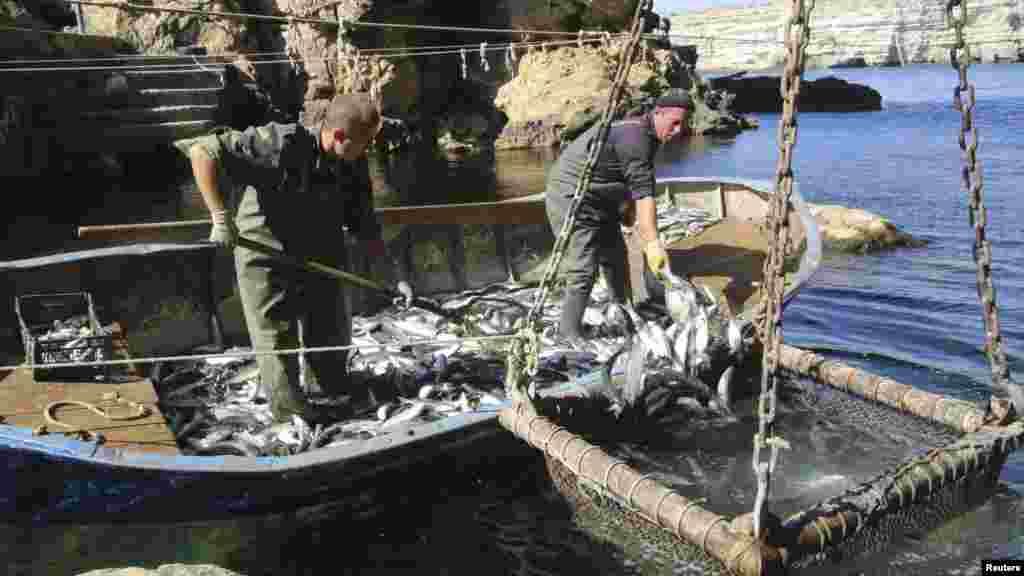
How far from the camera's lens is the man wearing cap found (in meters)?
6.72

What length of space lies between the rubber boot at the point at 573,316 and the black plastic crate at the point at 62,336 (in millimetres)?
3743

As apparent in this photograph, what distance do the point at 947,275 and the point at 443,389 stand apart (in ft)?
31.6

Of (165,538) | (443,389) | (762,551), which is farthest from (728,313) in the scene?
(165,538)

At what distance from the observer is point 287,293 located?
607cm

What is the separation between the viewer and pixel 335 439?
19.5ft

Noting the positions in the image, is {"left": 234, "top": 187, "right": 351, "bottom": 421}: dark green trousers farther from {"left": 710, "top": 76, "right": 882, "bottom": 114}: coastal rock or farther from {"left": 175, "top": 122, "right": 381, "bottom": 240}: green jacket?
{"left": 710, "top": 76, "right": 882, "bottom": 114}: coastal rock

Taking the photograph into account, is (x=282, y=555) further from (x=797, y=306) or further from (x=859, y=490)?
(x=797, y=306)

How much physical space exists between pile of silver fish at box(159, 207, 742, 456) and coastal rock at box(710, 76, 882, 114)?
39.2 m

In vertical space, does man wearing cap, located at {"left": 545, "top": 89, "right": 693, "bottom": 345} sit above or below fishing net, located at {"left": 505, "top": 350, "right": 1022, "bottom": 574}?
above

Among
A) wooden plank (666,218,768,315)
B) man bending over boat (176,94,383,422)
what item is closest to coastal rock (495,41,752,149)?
wooden plank (666,218,768,315)

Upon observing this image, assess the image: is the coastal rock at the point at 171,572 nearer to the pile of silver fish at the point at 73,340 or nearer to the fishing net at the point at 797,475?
the fishing net at the point at 797,475

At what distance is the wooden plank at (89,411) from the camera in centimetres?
536

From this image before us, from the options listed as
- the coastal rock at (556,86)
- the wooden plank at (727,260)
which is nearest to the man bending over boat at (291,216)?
the wooden plank at (727,260)

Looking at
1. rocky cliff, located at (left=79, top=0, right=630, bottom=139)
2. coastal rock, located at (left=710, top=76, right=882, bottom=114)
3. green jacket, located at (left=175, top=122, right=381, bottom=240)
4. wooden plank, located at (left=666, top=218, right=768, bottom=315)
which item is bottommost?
wooden plank, located at (left=666, top=218, right=768, bottom=315)
